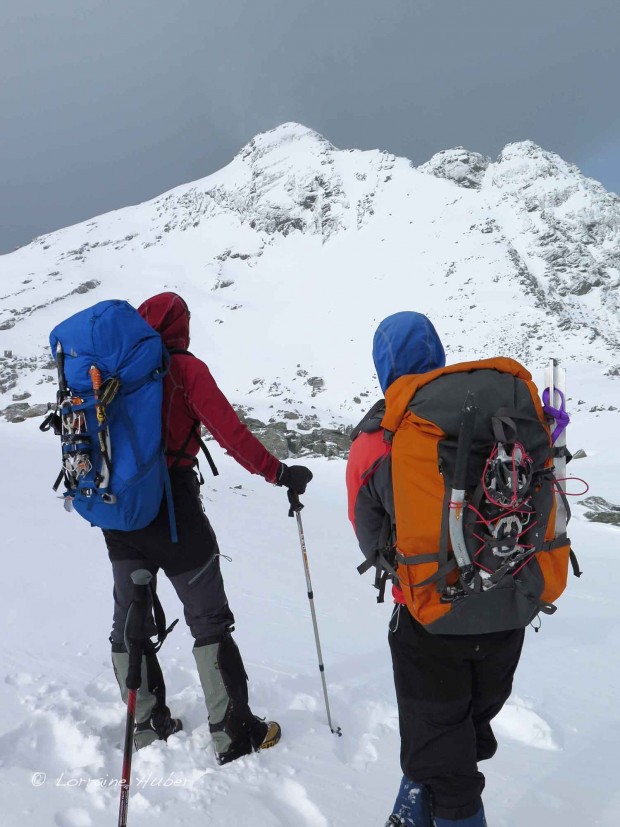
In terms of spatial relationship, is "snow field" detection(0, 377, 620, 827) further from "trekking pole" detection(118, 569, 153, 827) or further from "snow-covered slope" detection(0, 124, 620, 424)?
Result: "snow-covered slope" detection(0, 124, 620, 424)

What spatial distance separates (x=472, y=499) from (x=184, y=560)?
1.49m

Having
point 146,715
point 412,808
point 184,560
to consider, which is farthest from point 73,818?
point 412,808

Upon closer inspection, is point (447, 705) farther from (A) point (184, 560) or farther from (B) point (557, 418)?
(A) point (184, 560)

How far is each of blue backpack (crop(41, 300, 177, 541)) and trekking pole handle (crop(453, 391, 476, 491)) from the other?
4.48 feet

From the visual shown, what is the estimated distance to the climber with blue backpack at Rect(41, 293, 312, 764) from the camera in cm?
227

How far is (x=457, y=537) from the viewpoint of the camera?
1.59 m

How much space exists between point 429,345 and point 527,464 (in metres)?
0.65

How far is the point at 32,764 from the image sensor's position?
237 centimetres

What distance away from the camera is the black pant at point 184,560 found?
247cm

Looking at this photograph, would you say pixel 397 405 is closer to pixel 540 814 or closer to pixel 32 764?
pixel 540 814

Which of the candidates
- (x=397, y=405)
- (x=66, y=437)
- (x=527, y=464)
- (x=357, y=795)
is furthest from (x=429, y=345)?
(x=357, y=795)

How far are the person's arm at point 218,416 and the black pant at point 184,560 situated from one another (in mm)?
286

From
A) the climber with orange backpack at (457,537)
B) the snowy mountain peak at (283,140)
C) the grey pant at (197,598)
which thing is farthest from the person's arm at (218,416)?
the snowy mountain peak at (283,140)

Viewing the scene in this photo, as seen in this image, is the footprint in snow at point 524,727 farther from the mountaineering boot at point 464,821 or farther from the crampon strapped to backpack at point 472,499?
the crampon strapped to backpack at point 472,499
